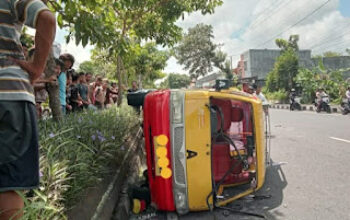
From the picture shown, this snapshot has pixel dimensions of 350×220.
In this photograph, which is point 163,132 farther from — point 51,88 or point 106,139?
point 51,88

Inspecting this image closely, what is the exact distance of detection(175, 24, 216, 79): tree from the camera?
49969mm

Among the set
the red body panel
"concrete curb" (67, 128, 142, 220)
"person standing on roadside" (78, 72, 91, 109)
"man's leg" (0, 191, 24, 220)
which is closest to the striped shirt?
"man's leg" (0, 191, 24, 220)

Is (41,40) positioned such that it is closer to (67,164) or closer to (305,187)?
(67,164)

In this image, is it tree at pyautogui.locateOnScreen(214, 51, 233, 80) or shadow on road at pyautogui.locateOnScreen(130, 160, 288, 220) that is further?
tree at pyautogui.locateOnScreen(214, 51, 233, 80)

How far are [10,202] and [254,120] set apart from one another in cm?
307

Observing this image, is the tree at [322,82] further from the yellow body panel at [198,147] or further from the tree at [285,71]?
the yellow body panel at [198,147]

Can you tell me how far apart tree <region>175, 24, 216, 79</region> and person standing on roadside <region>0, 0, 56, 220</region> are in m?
48.8

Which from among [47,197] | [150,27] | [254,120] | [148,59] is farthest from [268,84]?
[47,197]

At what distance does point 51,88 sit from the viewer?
4215mm

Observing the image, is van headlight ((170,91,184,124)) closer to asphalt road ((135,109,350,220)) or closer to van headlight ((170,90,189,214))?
van headlight ((170,90,189,214))

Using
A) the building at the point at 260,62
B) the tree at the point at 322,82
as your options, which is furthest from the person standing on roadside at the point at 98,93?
the building at the point at 260,62

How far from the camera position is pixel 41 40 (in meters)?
1.64

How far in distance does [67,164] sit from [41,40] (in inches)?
63.0

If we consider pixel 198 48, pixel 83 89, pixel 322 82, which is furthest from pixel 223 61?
pixel 83 89
